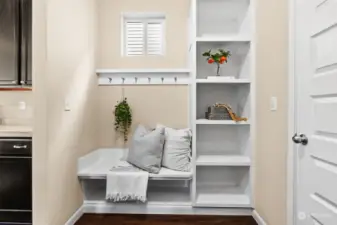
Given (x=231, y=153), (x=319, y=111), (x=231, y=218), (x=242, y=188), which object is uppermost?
(x=319, y=111)

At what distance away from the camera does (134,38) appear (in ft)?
13.6

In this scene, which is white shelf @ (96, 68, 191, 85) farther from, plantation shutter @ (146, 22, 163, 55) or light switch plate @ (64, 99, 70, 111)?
light switch plate @ (64, 99, 70, 111)

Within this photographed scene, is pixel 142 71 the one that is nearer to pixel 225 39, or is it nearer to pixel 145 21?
pixel 145 21

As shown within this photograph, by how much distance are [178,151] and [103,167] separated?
0.94m

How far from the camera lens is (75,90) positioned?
10.2ft

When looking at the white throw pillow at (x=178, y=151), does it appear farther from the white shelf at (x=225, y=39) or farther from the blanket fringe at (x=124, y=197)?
the white shelf at (x=225, y=39)

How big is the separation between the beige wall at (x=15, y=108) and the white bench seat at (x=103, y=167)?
33.9 inches

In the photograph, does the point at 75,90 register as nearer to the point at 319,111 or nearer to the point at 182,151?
the point at 182,151

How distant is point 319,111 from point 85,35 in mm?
2597

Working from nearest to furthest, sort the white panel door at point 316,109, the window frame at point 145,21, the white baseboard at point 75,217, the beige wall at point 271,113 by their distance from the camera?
the white panel door at point 316,109 → the beige wall at point 271,113 → the white baseboard at point 75,217 → the window frame at point 145,21

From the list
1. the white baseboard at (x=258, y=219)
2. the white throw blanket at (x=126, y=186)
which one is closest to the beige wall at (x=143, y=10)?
the white throw blanket at (x=126, y=186)

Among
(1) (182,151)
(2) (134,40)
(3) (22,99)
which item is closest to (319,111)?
(1) (182,151)

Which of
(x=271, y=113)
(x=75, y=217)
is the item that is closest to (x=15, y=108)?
(x=75, y=217)

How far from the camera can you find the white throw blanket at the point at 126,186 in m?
3.22
